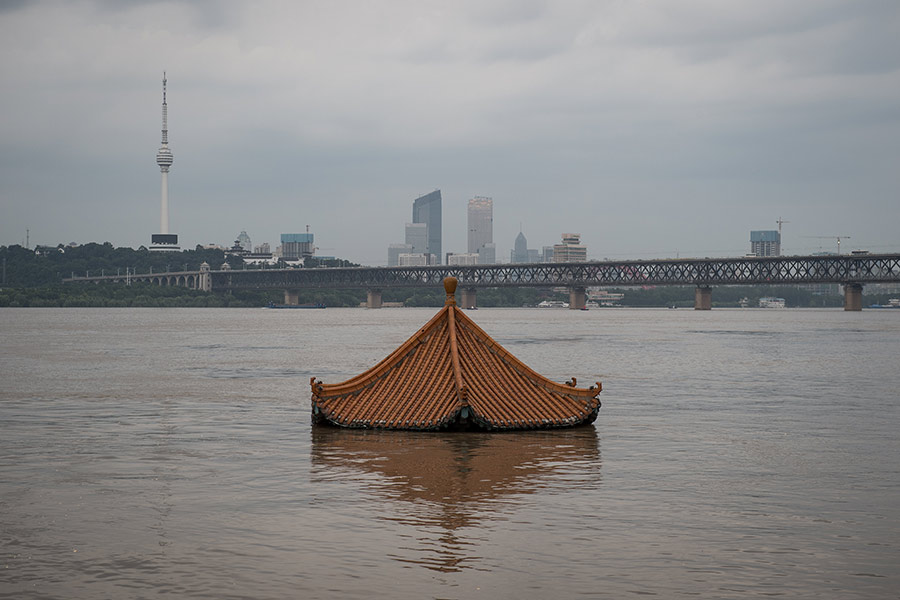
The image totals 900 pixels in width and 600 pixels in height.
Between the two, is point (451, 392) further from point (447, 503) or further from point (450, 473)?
point (447, 503)

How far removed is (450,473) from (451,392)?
19.3 feet

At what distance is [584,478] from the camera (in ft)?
67.1

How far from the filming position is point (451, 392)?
26516mm

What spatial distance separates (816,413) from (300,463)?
1847 centimetres

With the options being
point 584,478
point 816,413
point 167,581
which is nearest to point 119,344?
point 816,413

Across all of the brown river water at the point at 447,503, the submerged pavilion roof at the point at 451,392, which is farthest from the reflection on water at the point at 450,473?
the submerged pavilion roof at the point at 451,392

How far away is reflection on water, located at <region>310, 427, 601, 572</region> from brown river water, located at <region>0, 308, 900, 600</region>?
0.21 ft

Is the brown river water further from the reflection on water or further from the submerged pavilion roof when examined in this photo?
the submerged pavilion roof

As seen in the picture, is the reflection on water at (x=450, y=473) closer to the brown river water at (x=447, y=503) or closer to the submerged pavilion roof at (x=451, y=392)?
the brown river water at (x=447, y=503)

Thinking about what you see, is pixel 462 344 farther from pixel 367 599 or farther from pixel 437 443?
pixel 367 599

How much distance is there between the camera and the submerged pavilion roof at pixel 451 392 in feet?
86.3

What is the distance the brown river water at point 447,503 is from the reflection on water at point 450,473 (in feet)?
0.21

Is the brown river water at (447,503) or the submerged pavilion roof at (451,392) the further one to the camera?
the submerged pavilion roof at (451,392)

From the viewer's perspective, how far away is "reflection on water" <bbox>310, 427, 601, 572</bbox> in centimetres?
1523
